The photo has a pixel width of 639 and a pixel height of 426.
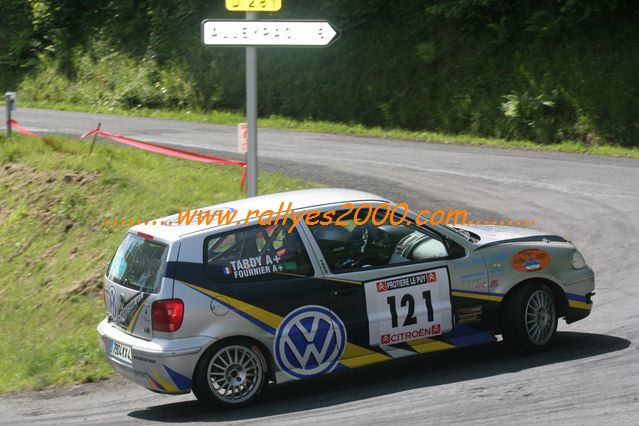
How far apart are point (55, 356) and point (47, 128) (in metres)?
16.7

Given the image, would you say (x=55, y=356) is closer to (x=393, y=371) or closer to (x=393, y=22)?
(x=393, y=371)

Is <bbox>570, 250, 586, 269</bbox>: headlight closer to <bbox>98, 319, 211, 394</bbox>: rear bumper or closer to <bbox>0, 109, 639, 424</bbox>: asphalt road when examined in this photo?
<bbox>0, 109, 639, 424</bbox>: asphalt road

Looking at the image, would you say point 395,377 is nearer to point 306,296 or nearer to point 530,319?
point 306,296

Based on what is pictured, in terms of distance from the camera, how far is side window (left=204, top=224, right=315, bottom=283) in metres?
7.95

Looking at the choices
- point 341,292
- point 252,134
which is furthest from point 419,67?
point 341,292

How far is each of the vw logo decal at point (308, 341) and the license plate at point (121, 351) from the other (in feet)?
3.88

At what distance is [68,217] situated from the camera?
15688 millimetres

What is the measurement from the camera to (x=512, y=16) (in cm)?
2636

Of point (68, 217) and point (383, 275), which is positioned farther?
point (68, 217)

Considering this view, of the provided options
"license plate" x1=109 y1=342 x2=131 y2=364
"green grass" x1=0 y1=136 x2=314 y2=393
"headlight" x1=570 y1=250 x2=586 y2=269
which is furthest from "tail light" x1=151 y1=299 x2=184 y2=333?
"headlight" x1=570 y1=250 x2=586 y2=269

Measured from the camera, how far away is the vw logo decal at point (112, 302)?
8359 mm

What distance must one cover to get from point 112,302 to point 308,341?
1747 mm

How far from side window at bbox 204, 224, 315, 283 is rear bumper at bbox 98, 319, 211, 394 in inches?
23.1

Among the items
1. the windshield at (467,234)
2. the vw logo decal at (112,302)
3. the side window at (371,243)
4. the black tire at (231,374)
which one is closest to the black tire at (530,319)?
the windshield at (467,234)
